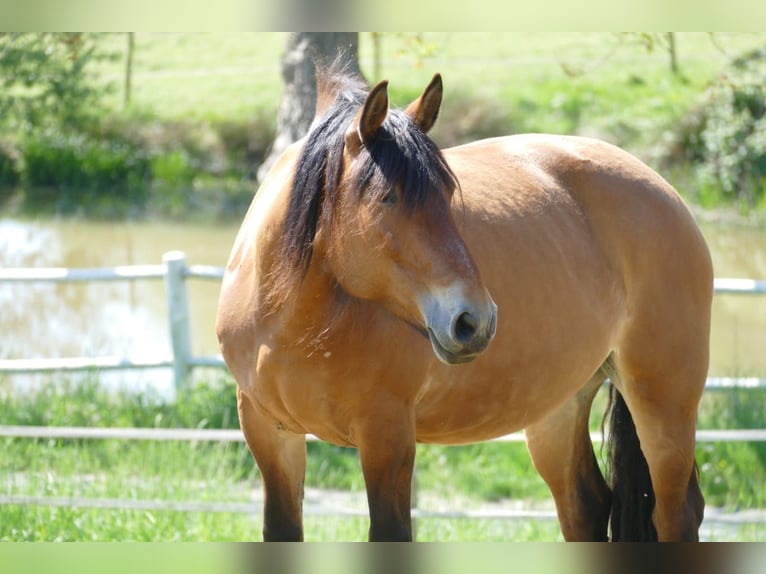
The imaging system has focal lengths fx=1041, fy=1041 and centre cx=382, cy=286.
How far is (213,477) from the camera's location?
6.10 meters

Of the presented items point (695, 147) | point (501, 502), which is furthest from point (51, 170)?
point (501, 502)

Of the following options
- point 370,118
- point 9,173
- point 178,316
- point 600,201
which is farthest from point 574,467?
point 9,173

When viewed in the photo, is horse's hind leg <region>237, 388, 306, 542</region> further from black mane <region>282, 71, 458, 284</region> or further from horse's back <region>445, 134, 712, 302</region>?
horse's back <region>445, 134, 712, 302</region>

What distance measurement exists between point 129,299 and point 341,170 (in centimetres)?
983

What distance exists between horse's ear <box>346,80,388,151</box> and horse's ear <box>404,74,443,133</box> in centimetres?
18

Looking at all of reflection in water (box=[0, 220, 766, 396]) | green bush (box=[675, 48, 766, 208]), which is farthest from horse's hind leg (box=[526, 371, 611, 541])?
green bush (box=[675, 48, 766, 208])

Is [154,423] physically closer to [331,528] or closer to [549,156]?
[331,528]

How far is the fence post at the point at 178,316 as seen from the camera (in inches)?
274

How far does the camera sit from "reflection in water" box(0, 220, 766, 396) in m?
9.83

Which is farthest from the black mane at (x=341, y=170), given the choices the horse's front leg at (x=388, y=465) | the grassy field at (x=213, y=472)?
the grassy field at (x=213, y=472)

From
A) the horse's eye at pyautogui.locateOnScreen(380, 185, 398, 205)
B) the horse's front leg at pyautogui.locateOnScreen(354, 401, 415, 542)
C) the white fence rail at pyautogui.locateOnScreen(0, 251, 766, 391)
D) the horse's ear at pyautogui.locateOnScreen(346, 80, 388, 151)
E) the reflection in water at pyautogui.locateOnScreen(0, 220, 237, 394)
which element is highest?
the horse's ear at pyautogui.locateOnScreen(346, 80, 388, 151)

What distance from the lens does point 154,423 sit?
6.79 metres

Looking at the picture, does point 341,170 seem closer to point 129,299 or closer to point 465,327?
point 465,327

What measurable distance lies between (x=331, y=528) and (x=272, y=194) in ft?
9.40
